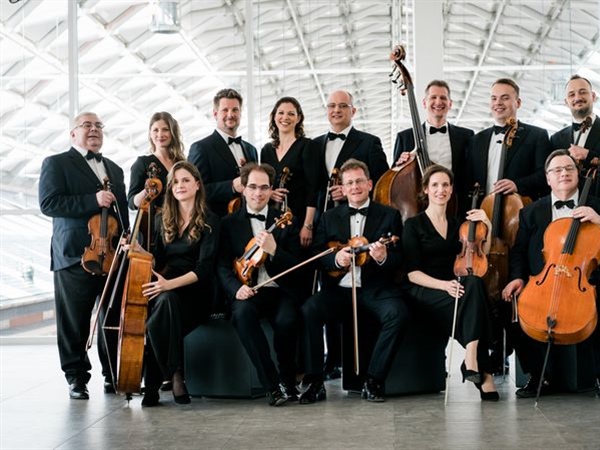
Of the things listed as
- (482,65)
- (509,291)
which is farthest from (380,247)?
(482,65)

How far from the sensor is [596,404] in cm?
366

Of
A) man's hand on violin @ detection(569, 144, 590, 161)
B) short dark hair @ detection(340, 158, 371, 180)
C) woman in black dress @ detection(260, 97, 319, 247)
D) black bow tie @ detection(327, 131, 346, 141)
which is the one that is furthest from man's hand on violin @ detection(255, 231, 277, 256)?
man's hand on violin @ detection(569, 144, 590, 161)

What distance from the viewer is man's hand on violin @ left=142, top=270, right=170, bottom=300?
12.3ft

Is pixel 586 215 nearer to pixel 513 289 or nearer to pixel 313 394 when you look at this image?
pixel 513 289

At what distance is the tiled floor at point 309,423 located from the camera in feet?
10.2

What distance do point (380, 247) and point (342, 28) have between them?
3.05 metres

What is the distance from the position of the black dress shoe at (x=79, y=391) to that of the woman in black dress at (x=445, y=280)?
1578 mm

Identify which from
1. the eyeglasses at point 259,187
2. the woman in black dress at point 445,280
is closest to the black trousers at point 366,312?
the woman in black dress at point 445,280

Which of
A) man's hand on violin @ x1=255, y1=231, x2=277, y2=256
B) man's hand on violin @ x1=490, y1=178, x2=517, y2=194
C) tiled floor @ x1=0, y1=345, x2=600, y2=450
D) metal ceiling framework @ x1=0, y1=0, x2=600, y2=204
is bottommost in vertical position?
tiled floor @ x1=0, y1=345, x2=600, y2=450

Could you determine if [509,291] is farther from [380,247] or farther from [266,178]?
[266,178]

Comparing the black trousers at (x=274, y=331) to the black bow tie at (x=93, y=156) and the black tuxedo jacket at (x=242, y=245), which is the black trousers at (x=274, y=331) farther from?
the black bow tie at (x=93, y=156)

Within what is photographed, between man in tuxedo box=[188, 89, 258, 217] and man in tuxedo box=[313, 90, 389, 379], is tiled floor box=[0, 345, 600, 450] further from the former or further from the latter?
man in tuxedo box=[188, 89, 258, 217]

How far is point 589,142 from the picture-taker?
415 cm

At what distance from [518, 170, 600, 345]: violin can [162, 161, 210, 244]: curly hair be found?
4.76ft
